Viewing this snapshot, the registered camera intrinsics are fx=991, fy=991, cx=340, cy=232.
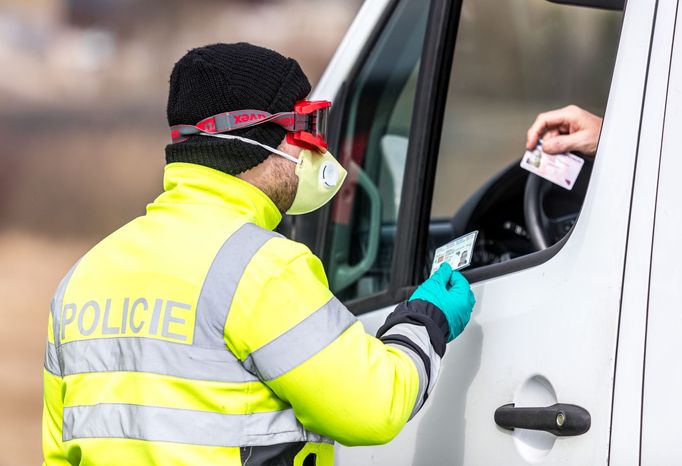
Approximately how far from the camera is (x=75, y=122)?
204 inches

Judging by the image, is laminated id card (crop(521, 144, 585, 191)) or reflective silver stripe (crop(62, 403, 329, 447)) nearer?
reflective silver stripe (crop(62, 403, 329, 447))

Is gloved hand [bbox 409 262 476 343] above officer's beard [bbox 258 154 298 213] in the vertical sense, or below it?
below

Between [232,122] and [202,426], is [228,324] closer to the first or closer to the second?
Result: [202,426]

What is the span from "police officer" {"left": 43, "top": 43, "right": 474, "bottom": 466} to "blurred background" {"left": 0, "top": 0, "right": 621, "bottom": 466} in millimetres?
2907

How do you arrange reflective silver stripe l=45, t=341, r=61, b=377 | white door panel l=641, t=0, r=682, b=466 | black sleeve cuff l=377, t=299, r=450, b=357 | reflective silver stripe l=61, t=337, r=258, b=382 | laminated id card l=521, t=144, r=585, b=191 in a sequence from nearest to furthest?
white door panel l=641, t=0, r=682, b=466 < reflective silver stripe l=61, t=337, r=258, b=382 < black sleeve cuff l=377, t=299, r=450, b=357 < reflective silver stripe l=45, t=341, r=61, b=377 < laminated id card l=521, t=144, r=585, b=191

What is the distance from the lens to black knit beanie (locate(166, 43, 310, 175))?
160 cm

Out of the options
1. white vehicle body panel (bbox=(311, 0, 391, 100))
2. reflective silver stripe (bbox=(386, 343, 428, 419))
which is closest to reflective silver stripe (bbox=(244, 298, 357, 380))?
reflective silver stripe (bbox=(386, 343, 428, 419))

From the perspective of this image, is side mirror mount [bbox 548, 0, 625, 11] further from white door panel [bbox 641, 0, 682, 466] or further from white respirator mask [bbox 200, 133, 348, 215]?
white respirator mask [bbox 200, 133, 348, 215]

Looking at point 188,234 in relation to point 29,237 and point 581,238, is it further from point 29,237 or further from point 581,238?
point 29,237

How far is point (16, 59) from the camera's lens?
16.2 feet

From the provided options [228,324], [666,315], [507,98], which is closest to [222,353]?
[228,324]

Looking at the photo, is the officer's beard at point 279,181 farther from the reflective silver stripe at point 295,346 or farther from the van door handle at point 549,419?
the van door handle at point 549,419

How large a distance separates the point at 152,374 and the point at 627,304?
27.4 inches

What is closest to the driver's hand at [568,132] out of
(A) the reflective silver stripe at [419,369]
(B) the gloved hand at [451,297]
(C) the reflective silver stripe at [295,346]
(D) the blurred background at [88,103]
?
(B) the gloved hand at [451,297]
